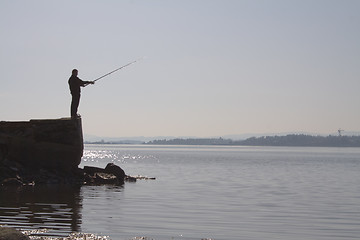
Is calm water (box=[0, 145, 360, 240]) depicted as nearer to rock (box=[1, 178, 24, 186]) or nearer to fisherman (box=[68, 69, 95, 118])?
rock (box=[1, 178, 24, 186])

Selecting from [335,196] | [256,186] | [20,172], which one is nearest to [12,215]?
[20,172]

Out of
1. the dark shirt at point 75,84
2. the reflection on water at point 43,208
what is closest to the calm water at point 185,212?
the reflection on water at point 43,208

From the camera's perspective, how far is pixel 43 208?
56.7 ft

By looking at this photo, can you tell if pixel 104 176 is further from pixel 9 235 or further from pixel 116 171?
pixel 9 235

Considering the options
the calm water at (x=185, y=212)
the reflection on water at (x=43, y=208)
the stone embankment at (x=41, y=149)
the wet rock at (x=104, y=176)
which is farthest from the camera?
the wet rock at (x=104, y=176)

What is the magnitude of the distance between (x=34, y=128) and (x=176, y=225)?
45.2 ft

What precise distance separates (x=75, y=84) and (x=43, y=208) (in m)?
10.7

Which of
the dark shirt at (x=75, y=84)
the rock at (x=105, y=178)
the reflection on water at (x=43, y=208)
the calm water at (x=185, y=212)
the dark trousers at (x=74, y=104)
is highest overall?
the dark shirt at (x=75, y=84)

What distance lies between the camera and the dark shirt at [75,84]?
88.0 feet

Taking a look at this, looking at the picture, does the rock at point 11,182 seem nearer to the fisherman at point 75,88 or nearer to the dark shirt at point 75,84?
the fisherman at point 75,88

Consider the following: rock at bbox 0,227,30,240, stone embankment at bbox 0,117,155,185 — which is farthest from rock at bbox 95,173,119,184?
rock at bbox 0,227,30,240

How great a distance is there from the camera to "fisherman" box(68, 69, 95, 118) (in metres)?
26.8

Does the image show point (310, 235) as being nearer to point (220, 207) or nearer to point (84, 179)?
point (220, 207)

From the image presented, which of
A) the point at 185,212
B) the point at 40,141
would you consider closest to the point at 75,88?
the point at 40,141
